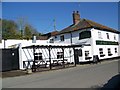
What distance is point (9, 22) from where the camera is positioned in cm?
7119

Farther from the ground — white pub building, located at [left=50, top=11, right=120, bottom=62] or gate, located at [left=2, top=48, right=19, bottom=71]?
white pub building, located at [left=50, top=11, right=120, bottom=62]

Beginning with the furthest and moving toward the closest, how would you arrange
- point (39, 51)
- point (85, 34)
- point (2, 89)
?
point (85, 34)
point (39, 51)
point (2, 89)

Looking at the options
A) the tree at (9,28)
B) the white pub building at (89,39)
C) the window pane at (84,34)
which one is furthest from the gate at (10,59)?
the tree at (9,28)

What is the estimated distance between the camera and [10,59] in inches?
1181

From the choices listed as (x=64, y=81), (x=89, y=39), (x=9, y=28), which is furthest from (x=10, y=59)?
(x=9, y=28)

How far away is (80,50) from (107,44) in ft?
27.7

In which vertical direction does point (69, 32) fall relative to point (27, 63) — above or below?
above

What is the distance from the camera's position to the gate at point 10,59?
1167 inches

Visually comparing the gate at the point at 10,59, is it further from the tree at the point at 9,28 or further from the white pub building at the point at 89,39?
the tree at the point at 9,28

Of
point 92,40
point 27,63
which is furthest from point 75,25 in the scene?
point 27,63

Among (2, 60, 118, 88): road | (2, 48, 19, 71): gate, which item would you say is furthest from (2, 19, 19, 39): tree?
(2, 60, 118, 88): road

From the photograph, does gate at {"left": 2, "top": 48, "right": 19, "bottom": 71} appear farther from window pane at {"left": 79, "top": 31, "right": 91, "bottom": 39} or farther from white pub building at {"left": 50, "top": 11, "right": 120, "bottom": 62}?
window pane at {"left": 79, "top": 31, "right": 91, "bottom": 39}

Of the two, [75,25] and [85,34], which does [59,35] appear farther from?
[85,34]

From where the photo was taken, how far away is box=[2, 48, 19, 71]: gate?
29.6m
